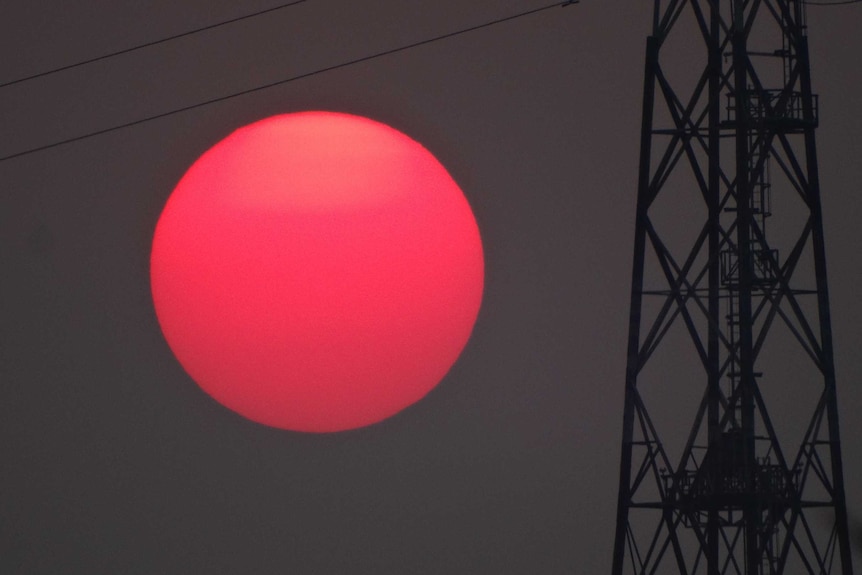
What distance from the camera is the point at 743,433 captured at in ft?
71.2

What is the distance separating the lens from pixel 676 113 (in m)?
23.2

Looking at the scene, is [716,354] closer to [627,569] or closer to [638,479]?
[638,479]

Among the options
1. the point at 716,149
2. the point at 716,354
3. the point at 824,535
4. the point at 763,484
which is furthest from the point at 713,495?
the point at 824,535

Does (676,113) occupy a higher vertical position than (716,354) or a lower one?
higher

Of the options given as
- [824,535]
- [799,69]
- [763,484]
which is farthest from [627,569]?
[799,69]

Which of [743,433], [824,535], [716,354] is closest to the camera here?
[743,433]

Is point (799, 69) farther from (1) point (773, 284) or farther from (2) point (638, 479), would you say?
(2) point (638, 479)

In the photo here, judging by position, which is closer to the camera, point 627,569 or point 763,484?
point 763,484

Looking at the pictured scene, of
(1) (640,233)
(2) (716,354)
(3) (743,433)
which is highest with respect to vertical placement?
(1) (640,233)

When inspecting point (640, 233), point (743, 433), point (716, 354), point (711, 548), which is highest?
point (640, 233)

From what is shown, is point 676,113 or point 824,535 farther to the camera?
point 824,535

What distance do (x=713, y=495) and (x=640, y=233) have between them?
445 cm

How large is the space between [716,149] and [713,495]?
19.2 ft

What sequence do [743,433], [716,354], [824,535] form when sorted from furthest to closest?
[824,535]
[716,354]
[743,433]
